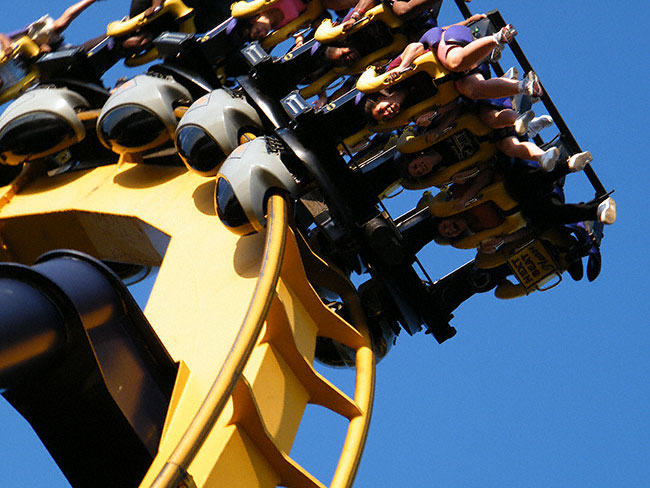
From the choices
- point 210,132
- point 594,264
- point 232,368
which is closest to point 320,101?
point 210,132

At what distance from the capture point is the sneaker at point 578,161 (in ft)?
39.6

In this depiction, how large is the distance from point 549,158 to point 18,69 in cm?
765

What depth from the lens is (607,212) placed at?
12.2m

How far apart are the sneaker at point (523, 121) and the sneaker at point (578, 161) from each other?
628 millimetres

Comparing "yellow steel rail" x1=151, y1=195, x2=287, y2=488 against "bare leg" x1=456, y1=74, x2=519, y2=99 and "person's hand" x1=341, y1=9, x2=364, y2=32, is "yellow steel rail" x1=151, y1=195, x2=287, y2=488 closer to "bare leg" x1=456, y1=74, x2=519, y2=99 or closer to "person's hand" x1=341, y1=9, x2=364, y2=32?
"bare leg" x1=456, y1=74, x2=519, y2=99

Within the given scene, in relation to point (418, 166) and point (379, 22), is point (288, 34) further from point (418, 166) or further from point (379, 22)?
point (418, 166)

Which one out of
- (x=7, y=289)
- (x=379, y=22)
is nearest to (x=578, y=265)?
(x=379, y=22)

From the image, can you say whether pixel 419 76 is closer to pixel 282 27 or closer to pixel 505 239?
pixel 505 239

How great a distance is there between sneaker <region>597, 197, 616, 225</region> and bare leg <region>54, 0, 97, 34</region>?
7.90 meters

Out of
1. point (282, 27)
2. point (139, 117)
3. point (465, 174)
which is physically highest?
point (139, 117)

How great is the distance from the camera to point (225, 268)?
1191cm

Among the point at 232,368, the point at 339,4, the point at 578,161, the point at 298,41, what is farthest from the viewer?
the point at 298,41

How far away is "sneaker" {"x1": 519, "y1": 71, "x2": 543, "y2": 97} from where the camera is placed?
11.6 metres

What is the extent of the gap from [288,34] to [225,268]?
3.59 meters
